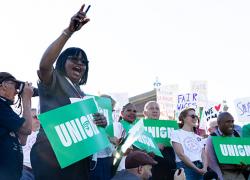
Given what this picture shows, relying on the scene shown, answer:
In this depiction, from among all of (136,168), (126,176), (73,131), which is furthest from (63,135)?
(136,168)

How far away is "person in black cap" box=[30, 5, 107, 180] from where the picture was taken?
2.76 m

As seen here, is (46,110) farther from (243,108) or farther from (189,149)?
(243,108)

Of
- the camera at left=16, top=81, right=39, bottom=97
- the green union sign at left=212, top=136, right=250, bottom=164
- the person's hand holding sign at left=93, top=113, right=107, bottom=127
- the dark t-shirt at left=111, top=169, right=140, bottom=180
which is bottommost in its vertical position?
the green union sign at left=212, top=136, right=250, bottom=164

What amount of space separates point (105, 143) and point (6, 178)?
84cm

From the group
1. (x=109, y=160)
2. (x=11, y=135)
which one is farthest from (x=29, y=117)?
(x=109, y=160)

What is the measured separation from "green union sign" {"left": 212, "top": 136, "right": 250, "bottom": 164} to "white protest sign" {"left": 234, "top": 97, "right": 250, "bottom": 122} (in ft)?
9.59

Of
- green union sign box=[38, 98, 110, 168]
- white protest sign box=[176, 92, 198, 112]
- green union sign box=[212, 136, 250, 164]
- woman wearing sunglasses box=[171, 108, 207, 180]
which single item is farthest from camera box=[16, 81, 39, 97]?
white protest sign box=[176, 92, 198, 112]

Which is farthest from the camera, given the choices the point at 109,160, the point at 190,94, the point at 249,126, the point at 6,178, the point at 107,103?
the point at 190,94

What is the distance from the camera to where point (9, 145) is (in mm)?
3396

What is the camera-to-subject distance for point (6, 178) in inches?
130

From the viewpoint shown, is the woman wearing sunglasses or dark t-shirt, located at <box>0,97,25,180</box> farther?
the woman wearing sunglasses

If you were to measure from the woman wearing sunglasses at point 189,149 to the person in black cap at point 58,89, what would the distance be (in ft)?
11.3

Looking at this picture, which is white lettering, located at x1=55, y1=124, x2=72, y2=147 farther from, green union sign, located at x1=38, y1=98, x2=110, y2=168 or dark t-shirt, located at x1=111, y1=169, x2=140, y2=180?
dark t-shirt, located at x1=111, y1=169, x2=140, y2=180

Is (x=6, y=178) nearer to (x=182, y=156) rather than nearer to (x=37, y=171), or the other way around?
(x=37, y=171)
